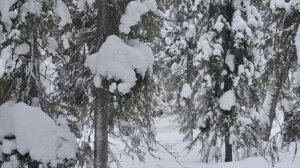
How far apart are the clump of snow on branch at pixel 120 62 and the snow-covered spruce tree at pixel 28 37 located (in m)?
0.79

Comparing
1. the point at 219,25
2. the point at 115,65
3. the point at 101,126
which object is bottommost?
the point at 101,126

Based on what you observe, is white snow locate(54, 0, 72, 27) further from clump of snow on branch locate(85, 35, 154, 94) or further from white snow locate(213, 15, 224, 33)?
white snow locate(213, 15, 224, 33)

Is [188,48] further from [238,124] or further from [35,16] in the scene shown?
[35,16]

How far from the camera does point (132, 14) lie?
6.77 metres

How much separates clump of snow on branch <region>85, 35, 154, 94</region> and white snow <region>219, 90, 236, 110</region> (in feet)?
28.0

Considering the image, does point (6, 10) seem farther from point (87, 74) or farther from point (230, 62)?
point (230, 62)

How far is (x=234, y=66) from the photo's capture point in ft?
49.5

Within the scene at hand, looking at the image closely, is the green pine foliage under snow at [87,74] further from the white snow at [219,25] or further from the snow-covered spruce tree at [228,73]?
the white snow at [219,25]

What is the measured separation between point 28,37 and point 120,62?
1.51 meters

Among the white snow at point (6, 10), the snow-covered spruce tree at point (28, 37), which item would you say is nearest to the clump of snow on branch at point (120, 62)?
the snow-covered spruce tree at point (28, 37)

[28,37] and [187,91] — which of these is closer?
[28,37]

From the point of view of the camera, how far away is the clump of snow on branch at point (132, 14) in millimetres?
6730

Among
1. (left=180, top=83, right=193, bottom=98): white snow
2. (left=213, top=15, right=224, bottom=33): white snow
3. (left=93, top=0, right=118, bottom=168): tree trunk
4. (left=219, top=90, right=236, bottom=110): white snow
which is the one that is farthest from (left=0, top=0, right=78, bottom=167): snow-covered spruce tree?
(left=180, top=83, right=193, bottom=98): white snow

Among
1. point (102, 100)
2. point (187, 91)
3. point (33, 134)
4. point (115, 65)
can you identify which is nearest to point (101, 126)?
point (102, 100)
